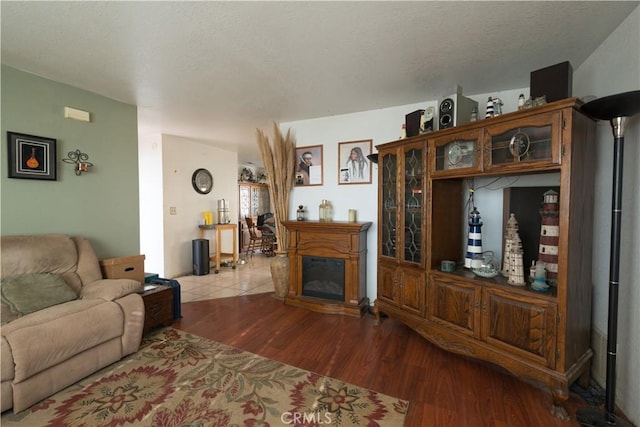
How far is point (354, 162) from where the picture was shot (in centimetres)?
339

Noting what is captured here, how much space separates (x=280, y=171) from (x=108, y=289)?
223 centimetres

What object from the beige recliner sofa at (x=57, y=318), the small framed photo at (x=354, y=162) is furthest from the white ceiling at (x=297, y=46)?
the beige recliner sofa at (x=57, y=318)

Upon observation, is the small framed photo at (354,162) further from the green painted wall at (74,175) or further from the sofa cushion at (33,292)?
the sofa cushion at (33,292)

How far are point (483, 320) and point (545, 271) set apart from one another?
0.53 metres

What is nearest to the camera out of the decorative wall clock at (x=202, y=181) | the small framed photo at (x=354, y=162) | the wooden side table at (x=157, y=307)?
the wooden side table at (x=157, y=307)

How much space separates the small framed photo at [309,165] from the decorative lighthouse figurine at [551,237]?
2.41 metres

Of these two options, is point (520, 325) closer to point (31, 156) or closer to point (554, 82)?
point (554, 82)

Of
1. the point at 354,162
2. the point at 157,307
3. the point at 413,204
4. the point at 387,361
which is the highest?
the point at 354,162

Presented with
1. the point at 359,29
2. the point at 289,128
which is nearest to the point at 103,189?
the point at 289,128

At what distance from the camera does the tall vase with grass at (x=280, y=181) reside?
3596mm

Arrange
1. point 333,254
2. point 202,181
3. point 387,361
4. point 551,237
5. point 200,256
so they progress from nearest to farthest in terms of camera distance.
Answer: point 551,237
point 387,361
point 333,254
point 200,256
point 202,181

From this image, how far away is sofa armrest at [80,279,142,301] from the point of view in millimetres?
2154

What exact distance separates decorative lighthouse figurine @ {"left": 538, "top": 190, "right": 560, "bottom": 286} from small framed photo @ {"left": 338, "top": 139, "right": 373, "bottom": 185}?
179 cm

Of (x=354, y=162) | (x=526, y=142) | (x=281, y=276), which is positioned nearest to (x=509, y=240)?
(x=526, y=142)
